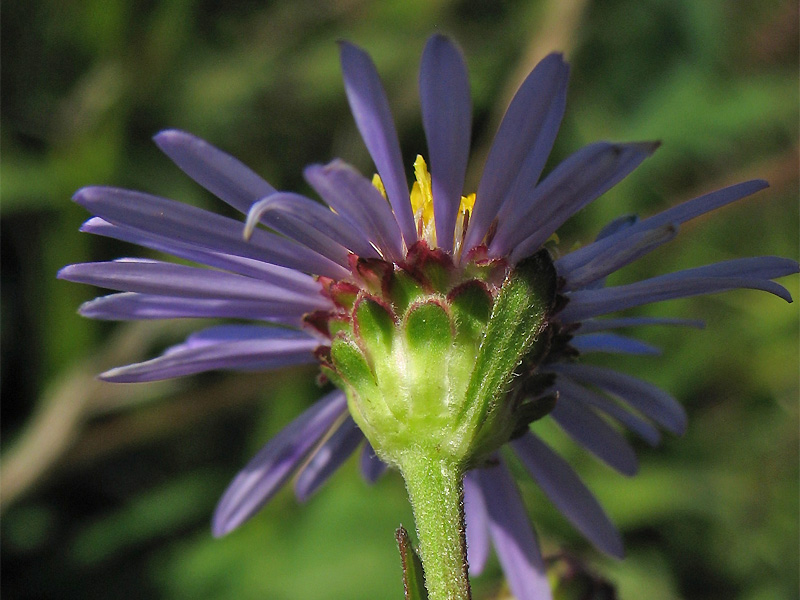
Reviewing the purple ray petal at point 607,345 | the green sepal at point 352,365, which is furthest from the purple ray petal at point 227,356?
the purple ray petal at point 607,345

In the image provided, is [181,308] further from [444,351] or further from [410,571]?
[410,571]

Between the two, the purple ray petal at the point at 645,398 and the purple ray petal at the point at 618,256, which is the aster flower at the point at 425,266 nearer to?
the purple ray petal at the point at 618,256

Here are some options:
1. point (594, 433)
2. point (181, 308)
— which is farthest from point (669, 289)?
point (181, 308)

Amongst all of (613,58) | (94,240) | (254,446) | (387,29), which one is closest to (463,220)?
(254,446)

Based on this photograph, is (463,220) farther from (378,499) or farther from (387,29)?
(387,29)

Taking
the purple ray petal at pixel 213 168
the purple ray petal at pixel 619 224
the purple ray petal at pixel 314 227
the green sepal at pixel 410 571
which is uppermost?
the purple ray petal at pixel 213 168

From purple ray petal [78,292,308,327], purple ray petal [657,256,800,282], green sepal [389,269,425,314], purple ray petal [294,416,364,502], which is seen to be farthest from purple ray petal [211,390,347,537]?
purple ray petal [657,256,800,282]

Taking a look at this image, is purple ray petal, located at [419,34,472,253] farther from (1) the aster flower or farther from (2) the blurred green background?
(2) the blurred green background
